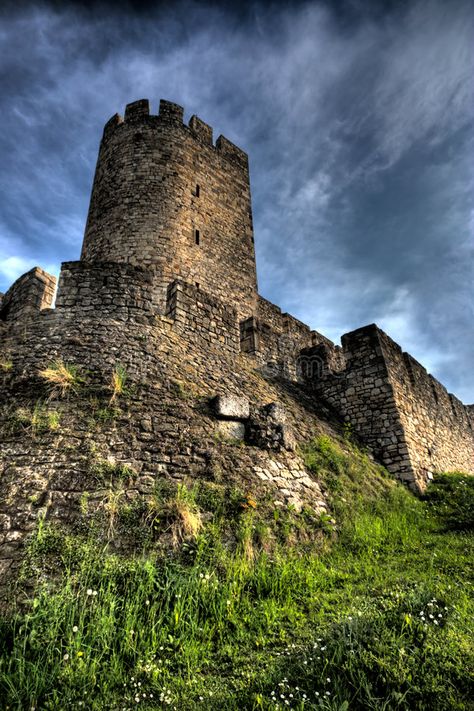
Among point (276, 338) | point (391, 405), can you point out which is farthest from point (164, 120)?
point (391, 405)

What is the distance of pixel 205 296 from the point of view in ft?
24.6

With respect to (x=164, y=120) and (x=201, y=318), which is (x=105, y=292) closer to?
(x=201, y=318)

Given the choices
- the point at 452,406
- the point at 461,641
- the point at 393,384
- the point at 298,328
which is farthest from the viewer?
the point at 298,328

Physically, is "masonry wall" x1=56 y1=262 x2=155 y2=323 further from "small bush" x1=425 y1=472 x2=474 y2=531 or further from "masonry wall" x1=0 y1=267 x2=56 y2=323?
"small bush" x1=425 y1=472 x2=474 y2=531

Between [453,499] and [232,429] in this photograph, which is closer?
[232,429]

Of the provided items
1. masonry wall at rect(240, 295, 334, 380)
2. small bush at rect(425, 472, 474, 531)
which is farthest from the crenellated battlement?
small bush at rect(425, 472, 474, 531)

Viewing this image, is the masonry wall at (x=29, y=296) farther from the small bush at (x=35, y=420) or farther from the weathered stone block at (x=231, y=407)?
the weathered stone block at (x=231, y=407)

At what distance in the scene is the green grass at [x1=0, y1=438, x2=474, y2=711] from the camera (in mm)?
2381

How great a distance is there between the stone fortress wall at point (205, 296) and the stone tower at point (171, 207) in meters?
0.05

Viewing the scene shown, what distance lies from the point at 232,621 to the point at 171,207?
13.5m

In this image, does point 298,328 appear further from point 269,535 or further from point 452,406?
point 269,535

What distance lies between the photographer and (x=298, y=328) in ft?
50.1

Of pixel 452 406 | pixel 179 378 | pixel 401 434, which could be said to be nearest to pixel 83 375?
pixel 179 378

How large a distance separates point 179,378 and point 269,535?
2.51m
